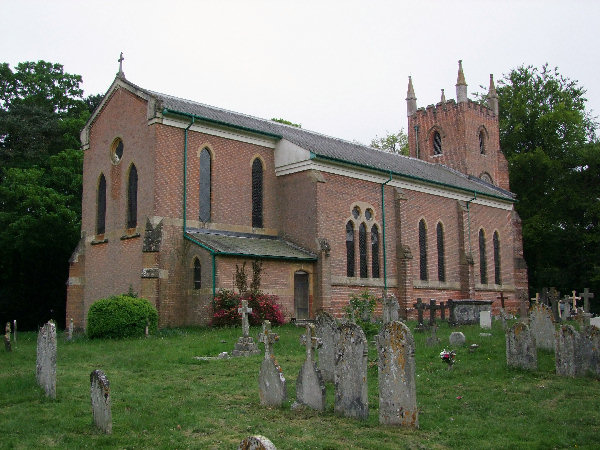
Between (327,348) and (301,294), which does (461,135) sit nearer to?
(301,294)

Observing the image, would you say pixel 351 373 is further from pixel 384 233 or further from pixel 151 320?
pixel 384 233

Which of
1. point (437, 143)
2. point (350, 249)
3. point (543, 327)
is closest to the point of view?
point (543, 327)

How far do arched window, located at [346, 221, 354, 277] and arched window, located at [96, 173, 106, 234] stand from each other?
450 inches

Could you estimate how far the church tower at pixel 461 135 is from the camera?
44812mm

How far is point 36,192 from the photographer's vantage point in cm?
3312

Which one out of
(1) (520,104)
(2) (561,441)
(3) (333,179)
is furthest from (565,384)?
(1) (520,104)

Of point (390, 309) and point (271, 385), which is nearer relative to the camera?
point (271, 385)

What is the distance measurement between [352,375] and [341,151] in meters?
24.4

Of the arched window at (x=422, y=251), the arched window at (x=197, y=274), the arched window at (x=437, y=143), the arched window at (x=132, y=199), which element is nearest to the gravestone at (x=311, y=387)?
the arched window at (x=197, y=274)

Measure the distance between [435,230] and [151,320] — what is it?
61.8 feet

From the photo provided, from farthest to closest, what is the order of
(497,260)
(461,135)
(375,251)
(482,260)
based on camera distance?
1. (461,135)
2. (497,260)
3. (482,260)
4. (375,251)

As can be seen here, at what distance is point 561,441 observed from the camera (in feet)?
28.2

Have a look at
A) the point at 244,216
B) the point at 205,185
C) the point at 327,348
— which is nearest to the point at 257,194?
the point at 244,216

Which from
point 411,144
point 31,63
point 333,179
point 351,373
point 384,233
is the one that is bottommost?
point 351,373
